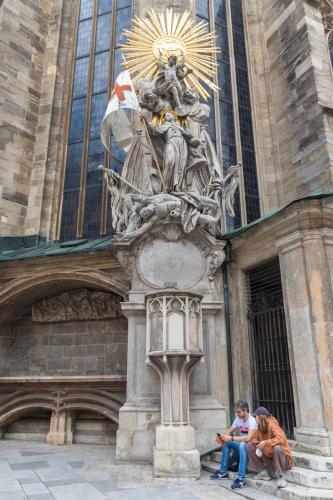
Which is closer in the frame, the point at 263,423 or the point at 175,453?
the point at 263,423

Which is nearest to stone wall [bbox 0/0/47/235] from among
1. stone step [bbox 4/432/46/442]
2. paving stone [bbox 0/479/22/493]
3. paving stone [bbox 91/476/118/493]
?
stone step [bbox 4/432/46/442]

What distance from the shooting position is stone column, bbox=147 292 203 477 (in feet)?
18.5

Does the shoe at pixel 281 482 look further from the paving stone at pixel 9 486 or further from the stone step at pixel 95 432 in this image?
the stone step at pixel 95 432

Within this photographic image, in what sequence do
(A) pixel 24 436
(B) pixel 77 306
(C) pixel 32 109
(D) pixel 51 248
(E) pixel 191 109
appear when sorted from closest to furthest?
(A) pixel 24 436
(E) pixel 191 109
(B) pixel 77 306
(D) pixel 51 248
(C) pixel 32 109

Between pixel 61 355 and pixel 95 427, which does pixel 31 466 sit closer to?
pixel 95 427

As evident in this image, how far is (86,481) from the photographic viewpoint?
526cm

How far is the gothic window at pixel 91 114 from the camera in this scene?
1305cm

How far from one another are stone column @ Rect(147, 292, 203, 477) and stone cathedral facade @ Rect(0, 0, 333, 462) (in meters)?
0.77

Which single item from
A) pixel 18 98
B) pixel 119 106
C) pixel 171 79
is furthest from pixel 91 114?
pixel 171 79

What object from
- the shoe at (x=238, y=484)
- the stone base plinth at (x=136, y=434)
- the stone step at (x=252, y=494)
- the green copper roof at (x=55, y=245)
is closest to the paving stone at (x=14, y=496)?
the stone base plinth at (x=136, y=434)

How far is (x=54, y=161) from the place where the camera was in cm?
1374

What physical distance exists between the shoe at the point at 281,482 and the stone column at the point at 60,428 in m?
5.11

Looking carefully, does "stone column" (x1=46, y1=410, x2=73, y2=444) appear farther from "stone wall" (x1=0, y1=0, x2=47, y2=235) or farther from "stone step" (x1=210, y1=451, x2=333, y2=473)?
"stone wall" (x1=0, y1=0, x2=47, y2=235)

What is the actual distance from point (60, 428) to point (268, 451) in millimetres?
5049
